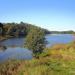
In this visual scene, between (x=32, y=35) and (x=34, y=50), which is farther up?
(x=32, y=35)

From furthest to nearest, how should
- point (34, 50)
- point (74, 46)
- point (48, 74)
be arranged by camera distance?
point (34, 50) < point (74, 46) < point (48, 74)

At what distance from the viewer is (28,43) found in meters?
34.5

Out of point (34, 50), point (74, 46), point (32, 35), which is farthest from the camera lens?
point (32, 35)

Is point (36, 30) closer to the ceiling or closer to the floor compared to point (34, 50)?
closer to the ceiling

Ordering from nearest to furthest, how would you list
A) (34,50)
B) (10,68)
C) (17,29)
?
(10,68) → (34,50) → (17,29)

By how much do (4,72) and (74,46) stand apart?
14094 millimetres

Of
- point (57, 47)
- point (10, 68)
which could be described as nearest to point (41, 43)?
point (57, 47)

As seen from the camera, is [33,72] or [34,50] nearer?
[33,72]

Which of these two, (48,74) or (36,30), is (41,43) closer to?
(36,30)

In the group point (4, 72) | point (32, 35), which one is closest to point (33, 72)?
point (4, 72)

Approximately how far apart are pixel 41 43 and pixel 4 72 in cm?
2412

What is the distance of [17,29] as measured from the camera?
148 metres

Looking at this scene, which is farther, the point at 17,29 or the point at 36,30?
the point at 17,29

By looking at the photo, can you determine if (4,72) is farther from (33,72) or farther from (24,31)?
(24,31)
